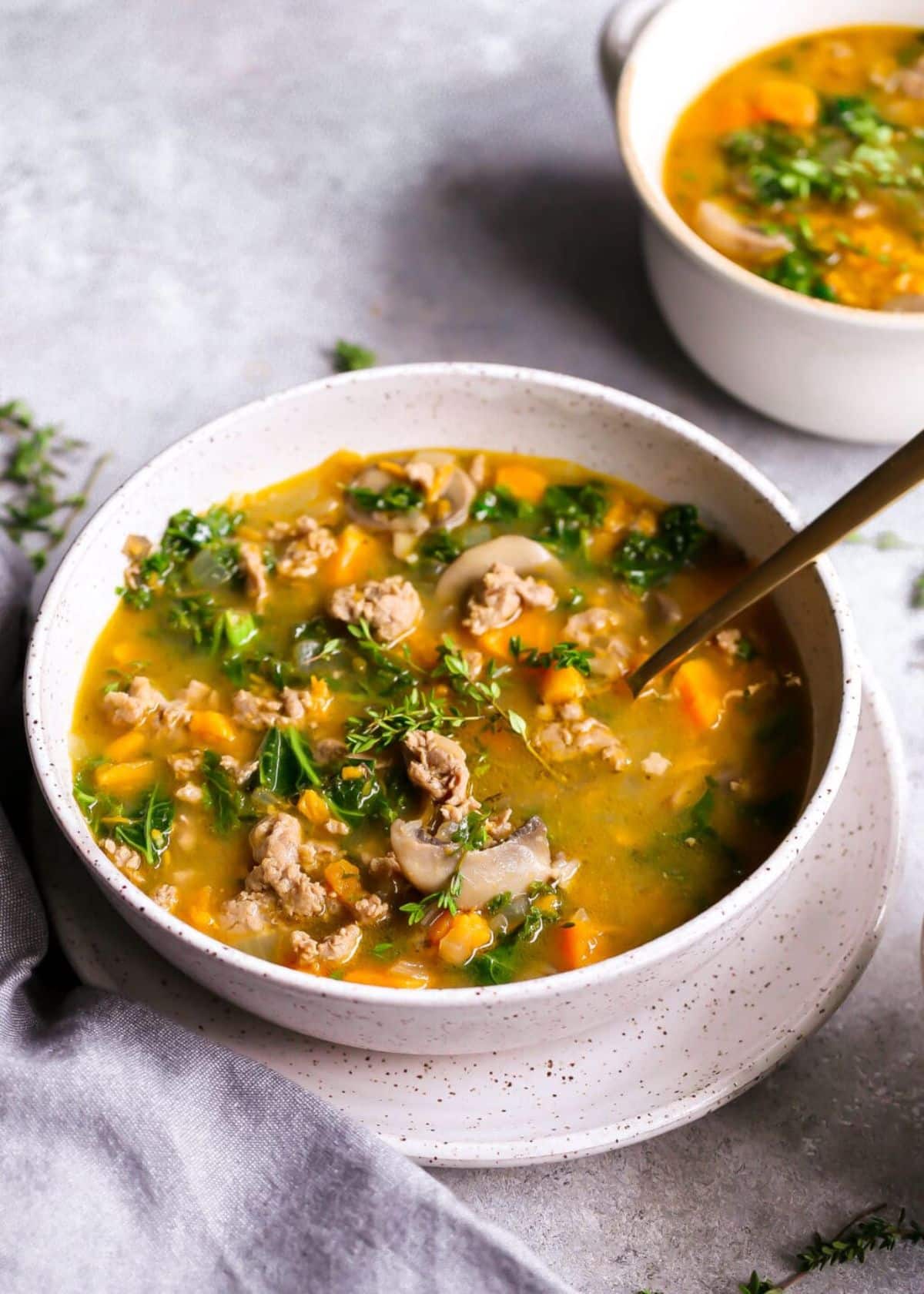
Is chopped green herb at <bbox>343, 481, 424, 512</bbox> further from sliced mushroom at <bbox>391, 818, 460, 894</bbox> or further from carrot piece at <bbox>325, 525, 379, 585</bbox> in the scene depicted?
sliced mushroom at <bbox>391, 818, 460, 894</bbox>

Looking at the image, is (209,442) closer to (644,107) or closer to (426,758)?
(426,758)

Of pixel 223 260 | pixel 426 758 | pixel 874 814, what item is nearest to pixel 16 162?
pixel 223 260

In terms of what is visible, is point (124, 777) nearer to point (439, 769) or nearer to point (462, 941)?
point (439, 769)

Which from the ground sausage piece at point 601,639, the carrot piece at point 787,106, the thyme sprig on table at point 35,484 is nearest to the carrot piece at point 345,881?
the ground sausage piece at point 601,639

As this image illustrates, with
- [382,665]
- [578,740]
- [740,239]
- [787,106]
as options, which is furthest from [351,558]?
[787,106]

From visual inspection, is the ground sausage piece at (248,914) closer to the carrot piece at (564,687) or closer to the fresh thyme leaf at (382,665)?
the fresh thyme leaf at (382,665)
